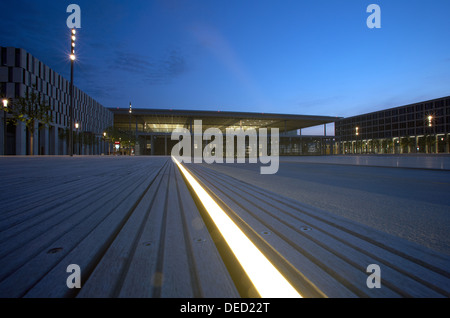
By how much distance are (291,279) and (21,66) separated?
152 ft

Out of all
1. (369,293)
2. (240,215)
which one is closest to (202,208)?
(240,215)

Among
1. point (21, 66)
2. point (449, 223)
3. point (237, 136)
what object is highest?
point (21, 66)

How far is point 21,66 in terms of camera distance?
33.1 meters

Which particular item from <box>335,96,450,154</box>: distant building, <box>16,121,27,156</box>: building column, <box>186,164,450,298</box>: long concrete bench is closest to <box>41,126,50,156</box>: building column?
<box>16,121,27,156</box>: building column

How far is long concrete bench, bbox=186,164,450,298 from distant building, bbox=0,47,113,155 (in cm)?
3682

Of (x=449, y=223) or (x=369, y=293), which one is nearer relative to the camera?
(x=369, y=293)

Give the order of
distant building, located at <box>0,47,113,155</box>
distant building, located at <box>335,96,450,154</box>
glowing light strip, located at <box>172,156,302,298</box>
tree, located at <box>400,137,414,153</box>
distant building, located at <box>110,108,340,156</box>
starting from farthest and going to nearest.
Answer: tree, located at <box>400,137,414,153</box>, distant building, located at <box>335,96,450,154</box>, distant building, located at <box>110,108,340,156</box>, distant building, located at <box>0,47,113,155</box>, glowing light strip, located at <box>172,156,302,298</box>

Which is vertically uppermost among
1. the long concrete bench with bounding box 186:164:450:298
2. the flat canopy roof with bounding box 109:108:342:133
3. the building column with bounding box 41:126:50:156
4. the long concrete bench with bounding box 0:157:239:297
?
the flat canopy roof with bounding box 109:108:342:133

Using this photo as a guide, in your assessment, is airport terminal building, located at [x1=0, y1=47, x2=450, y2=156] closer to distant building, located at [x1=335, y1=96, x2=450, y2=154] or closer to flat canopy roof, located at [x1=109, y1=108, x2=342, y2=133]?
flat canopy roof, located at [x1=109, y1=108, x2=342, y2=133]

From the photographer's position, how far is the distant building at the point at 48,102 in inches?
Result: 1292

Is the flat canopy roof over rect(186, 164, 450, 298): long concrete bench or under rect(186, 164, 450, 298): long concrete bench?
over

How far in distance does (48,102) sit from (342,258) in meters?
49.0

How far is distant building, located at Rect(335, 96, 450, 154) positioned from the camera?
73.2 metres
